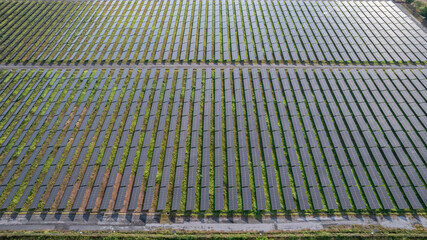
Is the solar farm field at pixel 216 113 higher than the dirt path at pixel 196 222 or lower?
higher

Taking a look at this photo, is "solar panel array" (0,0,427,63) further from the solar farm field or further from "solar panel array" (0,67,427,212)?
"solar panel array" (0,67,427,212)

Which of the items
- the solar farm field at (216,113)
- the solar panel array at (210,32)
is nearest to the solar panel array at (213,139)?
the solar farm field at (216,113)

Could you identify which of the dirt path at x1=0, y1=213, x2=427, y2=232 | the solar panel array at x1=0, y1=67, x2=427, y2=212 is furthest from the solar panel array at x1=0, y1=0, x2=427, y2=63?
the dirt path at x1=0, y1=213, x2=427, y2=232

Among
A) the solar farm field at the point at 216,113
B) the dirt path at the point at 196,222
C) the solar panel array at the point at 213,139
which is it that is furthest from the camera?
the solar farm field at the point at 216,113

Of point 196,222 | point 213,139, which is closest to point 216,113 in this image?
point 213,139

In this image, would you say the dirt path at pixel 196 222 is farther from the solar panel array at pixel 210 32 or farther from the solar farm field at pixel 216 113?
the solar panel array at pixel 210 32

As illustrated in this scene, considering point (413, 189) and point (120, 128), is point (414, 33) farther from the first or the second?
point (120, 128)

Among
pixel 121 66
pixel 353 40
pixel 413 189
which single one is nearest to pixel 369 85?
pixel 353 40
